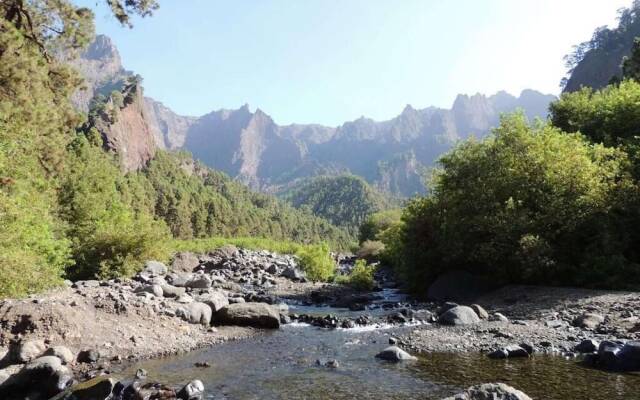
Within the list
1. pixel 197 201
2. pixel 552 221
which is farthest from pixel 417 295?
pixel 197 201

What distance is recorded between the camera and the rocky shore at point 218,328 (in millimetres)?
12250

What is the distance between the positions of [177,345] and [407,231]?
18.0 meters

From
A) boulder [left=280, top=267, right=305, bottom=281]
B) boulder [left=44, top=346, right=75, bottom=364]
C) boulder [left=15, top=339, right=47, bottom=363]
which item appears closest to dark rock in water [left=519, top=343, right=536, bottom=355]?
boulder [left=44, top=346, right=75, bottom=364]

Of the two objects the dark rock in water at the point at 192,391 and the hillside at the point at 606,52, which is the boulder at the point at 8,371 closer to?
the dark rock in water at the point at 192,391

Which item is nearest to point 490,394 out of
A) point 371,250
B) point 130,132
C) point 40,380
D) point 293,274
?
point 40,380

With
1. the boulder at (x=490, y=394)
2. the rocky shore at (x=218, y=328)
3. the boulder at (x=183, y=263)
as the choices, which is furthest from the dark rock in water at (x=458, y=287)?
the boulder at (x=183, y=263)

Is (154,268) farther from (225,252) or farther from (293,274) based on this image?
(225,252)

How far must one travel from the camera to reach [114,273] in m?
29.5

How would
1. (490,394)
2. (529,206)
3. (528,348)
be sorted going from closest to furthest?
(490,394) < (528,348) < (529,206)

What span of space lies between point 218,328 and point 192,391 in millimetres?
7856

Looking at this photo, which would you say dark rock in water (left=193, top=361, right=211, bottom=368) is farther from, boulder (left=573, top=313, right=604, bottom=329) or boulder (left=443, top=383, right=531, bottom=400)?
boulder (left=573, top=313, right=604, bottom=329)

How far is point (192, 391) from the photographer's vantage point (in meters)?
11.1

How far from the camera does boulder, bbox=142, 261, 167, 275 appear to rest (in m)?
32.7

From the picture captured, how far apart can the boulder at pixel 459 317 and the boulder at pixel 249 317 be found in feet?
22.7
